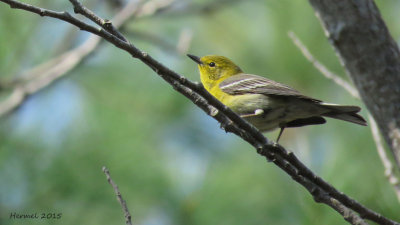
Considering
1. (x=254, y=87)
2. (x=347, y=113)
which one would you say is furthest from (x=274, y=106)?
(x=347, y=113)

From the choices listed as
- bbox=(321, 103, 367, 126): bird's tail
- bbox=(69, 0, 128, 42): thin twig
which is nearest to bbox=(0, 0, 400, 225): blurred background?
Result: bbox=(321, 103, 367, 126): bird's tail

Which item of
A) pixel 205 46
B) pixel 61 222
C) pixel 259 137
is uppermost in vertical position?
pixel 205 46

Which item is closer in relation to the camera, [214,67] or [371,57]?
[371,57]

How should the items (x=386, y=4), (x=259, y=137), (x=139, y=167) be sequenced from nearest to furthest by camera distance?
(x=259, y=137) < (x=139, y=167) < (x=386, y=4)

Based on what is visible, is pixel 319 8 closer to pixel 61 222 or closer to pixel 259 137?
pixel 259 137

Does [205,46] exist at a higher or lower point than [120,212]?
higher

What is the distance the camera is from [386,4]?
5.48 meters

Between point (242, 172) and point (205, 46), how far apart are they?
102 inches

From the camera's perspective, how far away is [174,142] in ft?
18.9

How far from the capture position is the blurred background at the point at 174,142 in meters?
3.91

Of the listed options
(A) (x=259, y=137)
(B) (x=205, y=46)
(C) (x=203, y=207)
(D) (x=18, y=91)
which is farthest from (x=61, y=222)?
(B) (x=205, y=46)

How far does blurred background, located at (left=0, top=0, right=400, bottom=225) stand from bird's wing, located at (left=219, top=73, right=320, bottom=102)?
0.49 m

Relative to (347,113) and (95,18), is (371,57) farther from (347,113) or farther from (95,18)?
(95,18)

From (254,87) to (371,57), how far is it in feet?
5.64
